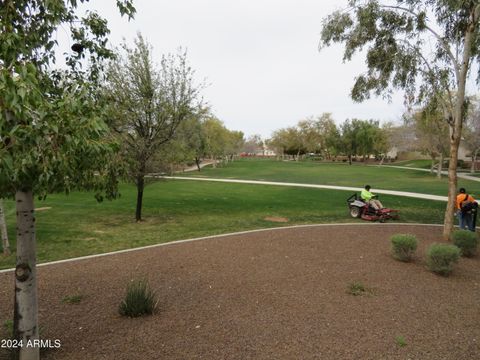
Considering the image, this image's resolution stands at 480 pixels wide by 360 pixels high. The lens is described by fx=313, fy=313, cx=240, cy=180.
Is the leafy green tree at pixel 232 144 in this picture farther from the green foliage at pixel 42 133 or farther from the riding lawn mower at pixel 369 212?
the green foliage at pixel 42 133

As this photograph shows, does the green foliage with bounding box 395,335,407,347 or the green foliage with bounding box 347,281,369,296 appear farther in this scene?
the green foliage with bounding box 347,281,369,296

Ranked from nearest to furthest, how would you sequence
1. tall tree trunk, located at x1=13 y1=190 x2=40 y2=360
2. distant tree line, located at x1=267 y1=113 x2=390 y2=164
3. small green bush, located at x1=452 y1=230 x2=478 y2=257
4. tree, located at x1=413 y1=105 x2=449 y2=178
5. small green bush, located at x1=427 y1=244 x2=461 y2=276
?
tall tree trunk, located at x1=13 y1=190 x2=40 y2=360
small green bush, located at x1=427 y1=244 x2=461 y2=276
small green bush, located at x1=452 y1=230 x2=478 y2=257
tree, located at x1=413 y1=105 x2=449 y2=178
distant tree line, located at x1=267 y1=113 x2=390 y2=164

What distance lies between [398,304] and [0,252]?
31.3 ft

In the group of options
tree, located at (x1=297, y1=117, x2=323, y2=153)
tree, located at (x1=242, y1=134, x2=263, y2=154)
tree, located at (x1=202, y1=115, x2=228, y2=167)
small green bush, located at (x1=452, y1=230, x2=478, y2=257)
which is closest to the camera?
small green bush, located at (x1=452, y1=230, x2=478, y2=257)

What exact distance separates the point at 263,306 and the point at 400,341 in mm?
2005

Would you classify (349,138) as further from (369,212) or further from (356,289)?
(356,289)

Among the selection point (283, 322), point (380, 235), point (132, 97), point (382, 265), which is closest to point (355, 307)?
point (283, 322)

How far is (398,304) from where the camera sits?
5.29 m

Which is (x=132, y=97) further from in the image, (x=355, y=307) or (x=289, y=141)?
(x=289, y=141)

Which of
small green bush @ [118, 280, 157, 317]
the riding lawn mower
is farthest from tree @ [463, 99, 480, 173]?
small green bush @ [118, 280, 157, 317]

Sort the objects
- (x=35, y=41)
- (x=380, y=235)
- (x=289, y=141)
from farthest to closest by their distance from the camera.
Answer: (x=289, y=141) → (x=380, y=235) → (x=35, y=41)

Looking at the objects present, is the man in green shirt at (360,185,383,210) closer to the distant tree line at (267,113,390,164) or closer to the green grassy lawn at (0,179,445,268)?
the green grassy lawn at (0,179,445,268)

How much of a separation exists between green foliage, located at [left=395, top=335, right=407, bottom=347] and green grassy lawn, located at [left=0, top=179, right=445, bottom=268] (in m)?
7.01

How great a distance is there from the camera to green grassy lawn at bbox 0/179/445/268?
31.5 feet
